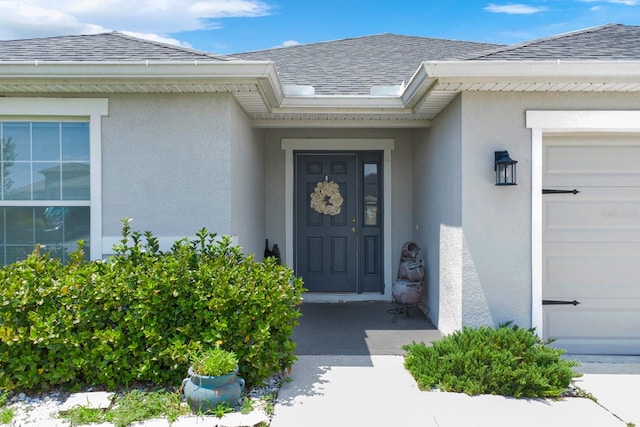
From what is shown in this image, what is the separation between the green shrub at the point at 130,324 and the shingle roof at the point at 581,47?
3291mm

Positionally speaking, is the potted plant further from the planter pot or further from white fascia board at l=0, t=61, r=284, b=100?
white fascia board at l=0, t=61, r=284, b=100

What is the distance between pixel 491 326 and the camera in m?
4.62

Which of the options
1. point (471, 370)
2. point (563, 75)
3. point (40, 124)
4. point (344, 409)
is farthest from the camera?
point (40, 124)

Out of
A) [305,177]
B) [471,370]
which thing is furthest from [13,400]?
[305,177]

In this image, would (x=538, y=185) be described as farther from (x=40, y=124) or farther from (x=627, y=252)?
(x=40, y=124)

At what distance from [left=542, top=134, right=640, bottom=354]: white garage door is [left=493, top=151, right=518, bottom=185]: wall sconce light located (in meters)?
0.56

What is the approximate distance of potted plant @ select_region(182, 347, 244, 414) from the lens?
10.7 feet

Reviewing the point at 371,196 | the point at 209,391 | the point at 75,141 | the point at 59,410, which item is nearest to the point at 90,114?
the point at 75,141

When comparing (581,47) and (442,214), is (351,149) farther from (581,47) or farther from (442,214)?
(581,47)

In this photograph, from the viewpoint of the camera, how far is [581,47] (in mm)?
4727

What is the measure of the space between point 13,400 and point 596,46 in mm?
6388

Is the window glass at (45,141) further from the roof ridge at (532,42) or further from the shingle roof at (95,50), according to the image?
the roof ridge at (532,42)

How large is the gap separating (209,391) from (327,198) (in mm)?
4481

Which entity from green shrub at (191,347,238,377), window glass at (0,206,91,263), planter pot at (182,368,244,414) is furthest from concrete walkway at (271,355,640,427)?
window glass at (0,206,91,263)
